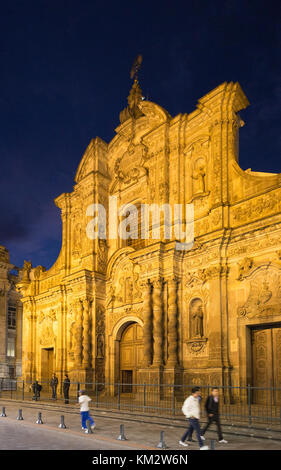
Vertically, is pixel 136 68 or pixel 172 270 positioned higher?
pixel 136 68

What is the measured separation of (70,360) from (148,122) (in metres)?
14.7

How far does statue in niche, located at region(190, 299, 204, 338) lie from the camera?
19178mm

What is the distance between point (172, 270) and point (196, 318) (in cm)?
243

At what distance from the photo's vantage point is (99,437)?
11336mm

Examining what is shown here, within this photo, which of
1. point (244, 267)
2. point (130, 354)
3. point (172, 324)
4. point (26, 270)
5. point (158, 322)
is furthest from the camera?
point (26, 270)

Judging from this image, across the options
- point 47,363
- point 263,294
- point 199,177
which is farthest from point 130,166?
point 47,363

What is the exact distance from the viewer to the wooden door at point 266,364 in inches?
647

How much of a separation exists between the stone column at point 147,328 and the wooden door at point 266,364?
4.97 meters

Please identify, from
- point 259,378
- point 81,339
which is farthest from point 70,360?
point 259,378

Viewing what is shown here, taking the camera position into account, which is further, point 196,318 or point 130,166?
point 130,166

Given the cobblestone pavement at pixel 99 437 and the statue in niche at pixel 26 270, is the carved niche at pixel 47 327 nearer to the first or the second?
the statue in niche at pixel 26 270

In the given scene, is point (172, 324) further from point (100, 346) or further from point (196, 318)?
point (100, 346)

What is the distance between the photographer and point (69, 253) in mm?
28703

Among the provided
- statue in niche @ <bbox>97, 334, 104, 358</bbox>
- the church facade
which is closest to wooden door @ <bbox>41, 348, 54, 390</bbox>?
the church facade
